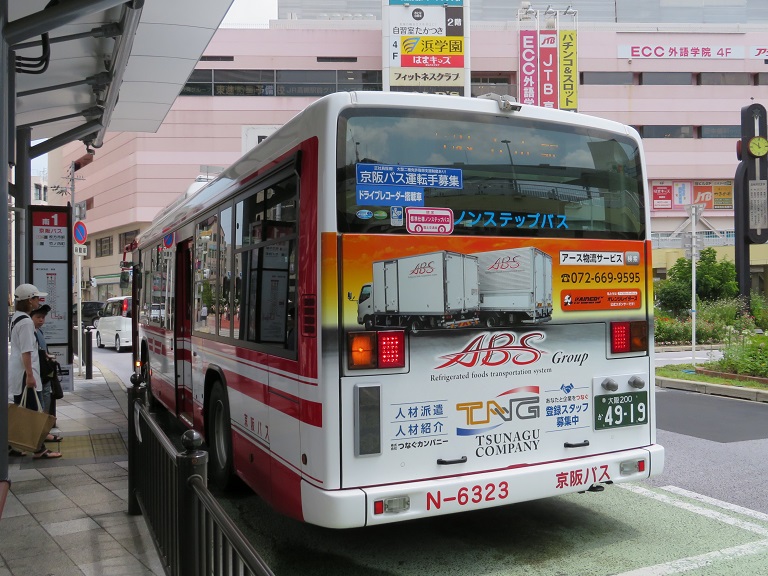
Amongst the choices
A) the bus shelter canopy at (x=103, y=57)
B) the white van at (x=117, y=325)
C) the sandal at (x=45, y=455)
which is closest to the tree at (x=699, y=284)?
the white van at (x=117, y=325)

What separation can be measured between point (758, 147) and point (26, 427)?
82.2ft

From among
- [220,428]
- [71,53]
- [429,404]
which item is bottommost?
[220,428]

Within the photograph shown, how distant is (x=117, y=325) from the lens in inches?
1116

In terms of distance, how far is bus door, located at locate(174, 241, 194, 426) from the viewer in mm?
8586

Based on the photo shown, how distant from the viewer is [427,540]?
560cm

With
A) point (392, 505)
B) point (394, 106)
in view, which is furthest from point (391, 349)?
point (394, 106)

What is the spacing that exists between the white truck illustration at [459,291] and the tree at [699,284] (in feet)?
82.6

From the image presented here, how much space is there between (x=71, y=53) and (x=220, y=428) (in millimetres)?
5451

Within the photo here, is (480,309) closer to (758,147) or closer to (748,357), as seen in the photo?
(748,357)

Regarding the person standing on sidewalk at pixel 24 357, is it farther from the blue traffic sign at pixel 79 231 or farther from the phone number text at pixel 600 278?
the blue traffic sign at pixel 79 231

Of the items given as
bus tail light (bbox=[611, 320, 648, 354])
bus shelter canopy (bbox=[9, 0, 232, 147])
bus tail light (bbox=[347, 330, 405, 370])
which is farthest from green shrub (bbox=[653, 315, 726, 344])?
bus tail light (bbox=[347, 330, 405, 370])

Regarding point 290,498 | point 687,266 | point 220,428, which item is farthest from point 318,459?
point 687,266

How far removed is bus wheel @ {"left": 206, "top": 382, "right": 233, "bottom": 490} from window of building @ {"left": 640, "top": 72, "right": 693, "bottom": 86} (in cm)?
5801

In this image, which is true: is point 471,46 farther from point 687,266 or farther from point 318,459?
point 318,459
